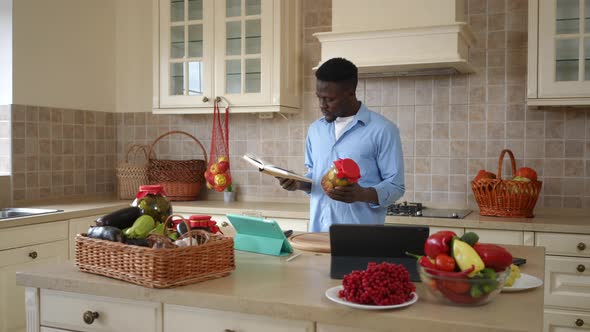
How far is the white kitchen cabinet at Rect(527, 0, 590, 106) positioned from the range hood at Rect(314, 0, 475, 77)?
1.16ft

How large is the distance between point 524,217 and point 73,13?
3.11 meters

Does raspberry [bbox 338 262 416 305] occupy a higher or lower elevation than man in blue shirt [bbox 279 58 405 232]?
lower

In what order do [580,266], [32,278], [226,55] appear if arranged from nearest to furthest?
1. [32,278]
2. [580,266]
3. [226,55]

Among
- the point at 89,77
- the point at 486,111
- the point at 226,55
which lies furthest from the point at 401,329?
the point at 89,77

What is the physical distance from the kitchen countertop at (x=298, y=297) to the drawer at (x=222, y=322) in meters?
0.04

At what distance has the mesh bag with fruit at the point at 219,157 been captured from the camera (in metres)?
3.88

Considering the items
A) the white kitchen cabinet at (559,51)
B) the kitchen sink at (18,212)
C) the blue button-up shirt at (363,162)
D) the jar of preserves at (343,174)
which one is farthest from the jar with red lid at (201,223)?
the white kitchen cabinet at (559,51)

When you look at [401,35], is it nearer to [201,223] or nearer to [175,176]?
[175,176]

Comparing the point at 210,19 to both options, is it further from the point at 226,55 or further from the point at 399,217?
the point at 399,217

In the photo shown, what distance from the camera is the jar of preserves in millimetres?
2168

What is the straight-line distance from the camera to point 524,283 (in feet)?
5.39

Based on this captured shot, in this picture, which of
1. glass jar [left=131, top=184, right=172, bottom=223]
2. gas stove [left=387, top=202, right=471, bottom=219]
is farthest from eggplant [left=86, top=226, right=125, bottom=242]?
gas stove [left=387, top=202, right=471, bottom=219]

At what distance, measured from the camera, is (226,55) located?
3.96 metres

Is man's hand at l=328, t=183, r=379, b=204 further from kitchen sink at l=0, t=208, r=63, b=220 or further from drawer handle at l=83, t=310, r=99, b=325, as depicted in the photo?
kitchen sink at l=0, t=208, r=63, b=220
